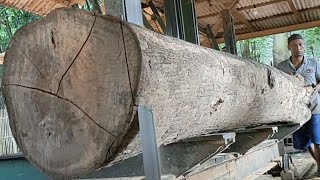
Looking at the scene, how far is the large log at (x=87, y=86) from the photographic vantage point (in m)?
1.71

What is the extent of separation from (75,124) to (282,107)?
103 inches

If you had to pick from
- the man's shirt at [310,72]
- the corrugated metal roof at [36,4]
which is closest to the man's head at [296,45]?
the man's shirt at [310,72]

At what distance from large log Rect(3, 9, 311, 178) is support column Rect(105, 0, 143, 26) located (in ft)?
1.11

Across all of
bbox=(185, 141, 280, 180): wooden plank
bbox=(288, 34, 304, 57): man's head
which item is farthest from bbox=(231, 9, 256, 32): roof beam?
bbox=(185, 141, 280, 180): wooden plank

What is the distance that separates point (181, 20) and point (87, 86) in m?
3.64

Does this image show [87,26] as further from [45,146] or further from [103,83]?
[45,146]

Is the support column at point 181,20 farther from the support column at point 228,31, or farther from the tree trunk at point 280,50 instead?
the tree trunk at point 280,50

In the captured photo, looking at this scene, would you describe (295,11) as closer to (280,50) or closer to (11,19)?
(280,50)

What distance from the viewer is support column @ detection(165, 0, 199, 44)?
5.15 meters

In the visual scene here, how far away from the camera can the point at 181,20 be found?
528 cm

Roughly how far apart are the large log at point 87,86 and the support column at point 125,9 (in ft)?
1.11

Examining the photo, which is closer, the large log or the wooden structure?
the large log

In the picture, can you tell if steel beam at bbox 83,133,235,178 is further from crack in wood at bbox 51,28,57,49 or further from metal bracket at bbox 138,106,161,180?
crack in wood at bbox 51,28,57,49

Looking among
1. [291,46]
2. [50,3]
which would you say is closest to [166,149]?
[291,46]
